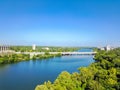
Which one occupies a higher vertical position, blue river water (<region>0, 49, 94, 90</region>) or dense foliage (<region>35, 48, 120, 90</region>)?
dense foliage (<region>35, 48, 120, 90</region>)

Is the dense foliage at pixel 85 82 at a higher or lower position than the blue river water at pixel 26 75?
higher

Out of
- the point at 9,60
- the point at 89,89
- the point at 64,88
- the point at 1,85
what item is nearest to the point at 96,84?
the point at 89,89

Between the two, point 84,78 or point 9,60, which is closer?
point 84,78

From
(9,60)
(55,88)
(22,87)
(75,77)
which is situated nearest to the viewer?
(55,88)

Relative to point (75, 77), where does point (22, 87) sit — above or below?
below

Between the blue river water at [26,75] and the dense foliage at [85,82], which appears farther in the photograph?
the blue river water at [26,75]

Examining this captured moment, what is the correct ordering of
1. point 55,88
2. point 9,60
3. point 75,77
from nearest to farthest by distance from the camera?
point 55,88 < point 75,77 < point 9,60

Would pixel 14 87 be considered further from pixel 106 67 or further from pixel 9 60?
pixel 9 60

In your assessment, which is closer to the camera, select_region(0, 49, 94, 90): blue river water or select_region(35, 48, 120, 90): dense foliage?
select_region(35, 48, 120, 90): dense foliage

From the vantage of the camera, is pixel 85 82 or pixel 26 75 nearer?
pixel 85 82

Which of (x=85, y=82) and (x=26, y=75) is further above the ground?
(x=85, y=82)
